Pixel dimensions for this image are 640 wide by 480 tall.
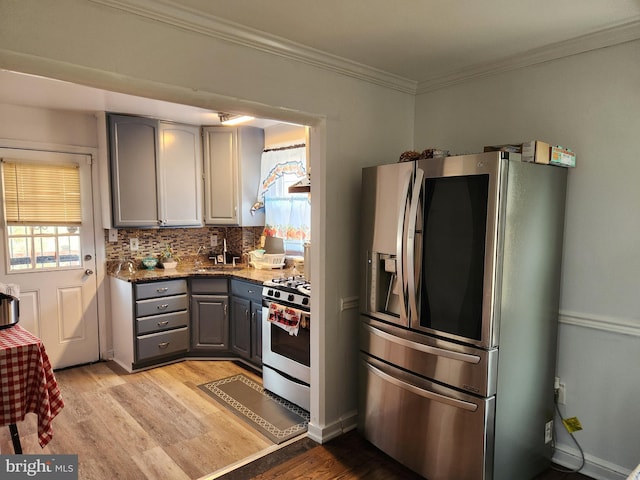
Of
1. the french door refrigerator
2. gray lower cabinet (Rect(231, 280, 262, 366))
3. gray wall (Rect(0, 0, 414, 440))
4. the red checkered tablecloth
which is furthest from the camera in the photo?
gray lower cabinet (Rect(231, 280, 262, 366))

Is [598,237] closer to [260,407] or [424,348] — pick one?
[424,348]

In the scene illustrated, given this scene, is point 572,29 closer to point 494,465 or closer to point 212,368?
point 494,465

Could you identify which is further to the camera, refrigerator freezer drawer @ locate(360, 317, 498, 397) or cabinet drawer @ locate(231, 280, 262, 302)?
cabinet drawer @ locate(231, 280, 262, 302)

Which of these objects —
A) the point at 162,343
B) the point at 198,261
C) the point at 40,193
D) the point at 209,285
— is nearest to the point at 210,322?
the point at 209,285

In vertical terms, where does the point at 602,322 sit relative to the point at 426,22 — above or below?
below

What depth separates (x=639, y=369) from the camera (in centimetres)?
212

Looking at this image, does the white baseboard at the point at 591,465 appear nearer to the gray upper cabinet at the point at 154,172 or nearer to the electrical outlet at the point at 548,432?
the electrical outlet at the point at 548,432

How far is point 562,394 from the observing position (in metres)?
2.38

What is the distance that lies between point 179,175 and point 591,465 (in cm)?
400

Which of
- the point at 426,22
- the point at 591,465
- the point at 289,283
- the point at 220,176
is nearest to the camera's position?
the point at 426,22

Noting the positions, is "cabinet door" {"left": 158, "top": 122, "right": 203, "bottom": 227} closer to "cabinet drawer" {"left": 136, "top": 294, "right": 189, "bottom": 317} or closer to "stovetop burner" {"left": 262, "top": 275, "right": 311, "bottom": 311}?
"cabinet drawer" {"left": 136, "top": 294, "right": 189, "bottom": 317}

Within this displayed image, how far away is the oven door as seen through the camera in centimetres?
302

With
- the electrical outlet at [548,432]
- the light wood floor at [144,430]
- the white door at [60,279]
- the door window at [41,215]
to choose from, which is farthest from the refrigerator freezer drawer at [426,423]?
the door window at [41,215]

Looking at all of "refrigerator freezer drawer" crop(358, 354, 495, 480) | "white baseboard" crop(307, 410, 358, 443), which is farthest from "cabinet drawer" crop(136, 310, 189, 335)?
"refrigerator freezer drawer" crop(358, 354, 495, 480)
